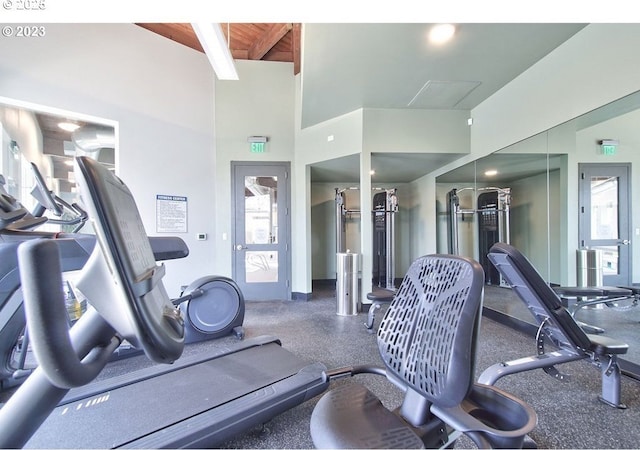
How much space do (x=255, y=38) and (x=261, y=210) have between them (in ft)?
10.1

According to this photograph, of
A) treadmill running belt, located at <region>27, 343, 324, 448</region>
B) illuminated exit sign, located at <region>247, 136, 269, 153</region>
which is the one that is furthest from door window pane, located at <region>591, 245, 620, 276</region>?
illuminated exit sign, located at <region>247, 136, 269, 153</region>

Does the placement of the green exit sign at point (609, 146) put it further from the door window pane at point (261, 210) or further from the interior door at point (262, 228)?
the door window pane at point (261, 210)

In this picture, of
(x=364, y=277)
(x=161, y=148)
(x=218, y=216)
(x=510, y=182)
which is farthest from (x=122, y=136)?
(x=510, y=182)

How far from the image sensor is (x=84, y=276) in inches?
20.4

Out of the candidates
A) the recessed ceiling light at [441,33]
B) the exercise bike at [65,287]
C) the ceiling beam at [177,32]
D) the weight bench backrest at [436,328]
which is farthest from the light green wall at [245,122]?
the weight bench backrest at [436,328]

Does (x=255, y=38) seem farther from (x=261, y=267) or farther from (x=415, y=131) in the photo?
(x=261, y=267)

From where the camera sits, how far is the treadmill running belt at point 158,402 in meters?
1.29

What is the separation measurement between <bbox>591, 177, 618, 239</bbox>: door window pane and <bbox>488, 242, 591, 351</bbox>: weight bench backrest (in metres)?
1.46

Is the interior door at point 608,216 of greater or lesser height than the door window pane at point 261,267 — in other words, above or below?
above

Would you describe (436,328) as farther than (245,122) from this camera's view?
No

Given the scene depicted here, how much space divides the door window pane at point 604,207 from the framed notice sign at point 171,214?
16.7 feet

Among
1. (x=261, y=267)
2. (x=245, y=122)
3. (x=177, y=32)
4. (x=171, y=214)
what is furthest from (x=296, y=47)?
(x=261, y=267)

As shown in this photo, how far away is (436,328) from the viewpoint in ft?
2.87

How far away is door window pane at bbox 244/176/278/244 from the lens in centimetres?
464
